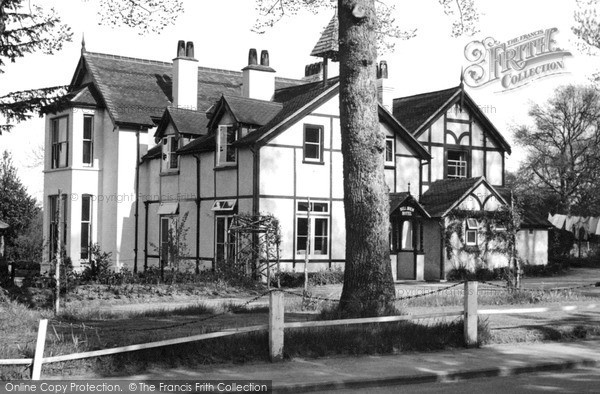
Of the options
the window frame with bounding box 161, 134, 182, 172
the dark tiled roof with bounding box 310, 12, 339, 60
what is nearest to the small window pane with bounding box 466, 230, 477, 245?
the dark tiled roof with bounding box 310, 12, 339, 60

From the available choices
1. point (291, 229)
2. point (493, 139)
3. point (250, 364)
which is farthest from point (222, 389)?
point (493, 139)

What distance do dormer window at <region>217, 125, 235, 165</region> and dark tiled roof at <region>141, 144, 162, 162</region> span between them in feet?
13.7

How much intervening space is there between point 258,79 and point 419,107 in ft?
24.0

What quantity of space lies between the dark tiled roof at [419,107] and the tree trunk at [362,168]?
21.0 m

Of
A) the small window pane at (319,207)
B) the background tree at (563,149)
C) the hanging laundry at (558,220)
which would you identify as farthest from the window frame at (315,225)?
the background tree at (563,149)

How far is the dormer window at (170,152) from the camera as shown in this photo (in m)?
34.6

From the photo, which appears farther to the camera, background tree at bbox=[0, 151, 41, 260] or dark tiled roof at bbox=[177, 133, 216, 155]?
background tree at bbox=[0, 151, 41, 260]

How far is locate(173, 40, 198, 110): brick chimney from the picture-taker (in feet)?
120

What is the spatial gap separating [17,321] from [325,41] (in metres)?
20.4

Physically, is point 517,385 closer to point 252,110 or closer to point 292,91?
point 252,110

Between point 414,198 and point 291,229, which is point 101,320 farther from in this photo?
point 414,198

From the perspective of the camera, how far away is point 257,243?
1140 inches

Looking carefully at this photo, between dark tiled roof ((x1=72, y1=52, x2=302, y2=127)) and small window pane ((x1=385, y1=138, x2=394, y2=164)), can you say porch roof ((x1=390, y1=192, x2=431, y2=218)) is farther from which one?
dark tiled roof ((x1=72, y1=52, x2=302, y2=127))

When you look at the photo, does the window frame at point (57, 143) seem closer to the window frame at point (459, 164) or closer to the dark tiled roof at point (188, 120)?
the dark tiled roof at point (188, 120)
